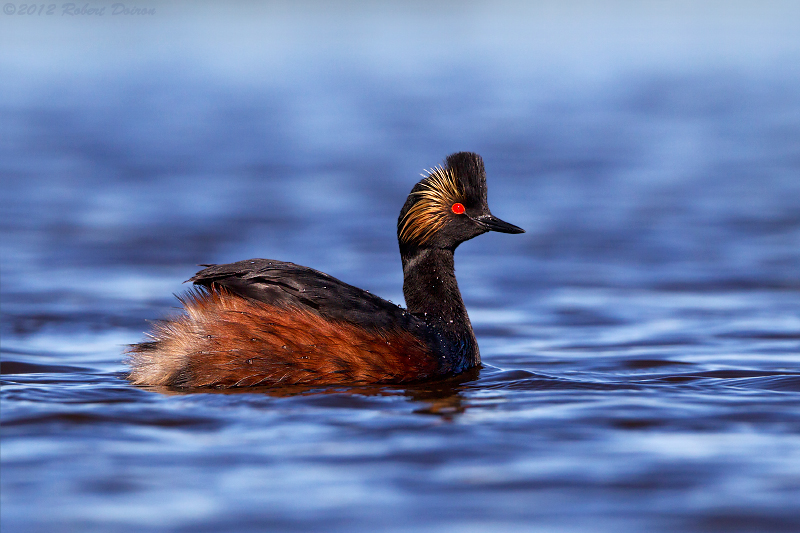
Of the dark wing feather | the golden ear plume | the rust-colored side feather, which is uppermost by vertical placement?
the golden ear plume

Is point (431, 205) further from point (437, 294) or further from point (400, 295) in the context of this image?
point (400, 295)

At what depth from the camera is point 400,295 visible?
1282cm

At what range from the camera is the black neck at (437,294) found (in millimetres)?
9438

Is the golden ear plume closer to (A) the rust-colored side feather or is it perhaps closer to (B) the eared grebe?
(B) the eared grebe

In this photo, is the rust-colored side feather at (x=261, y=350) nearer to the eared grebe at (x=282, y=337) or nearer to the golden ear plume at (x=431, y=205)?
the eared grebe at (x=282, y=337)

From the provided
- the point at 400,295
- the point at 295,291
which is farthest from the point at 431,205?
the point at 400,295

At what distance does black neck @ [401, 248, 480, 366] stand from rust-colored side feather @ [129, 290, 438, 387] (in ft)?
3.62

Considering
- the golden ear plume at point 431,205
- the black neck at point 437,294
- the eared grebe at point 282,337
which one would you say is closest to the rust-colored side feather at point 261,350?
the eared grebe at point 282,337

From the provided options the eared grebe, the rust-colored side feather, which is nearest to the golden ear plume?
the eared grebe

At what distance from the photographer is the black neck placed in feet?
31.0

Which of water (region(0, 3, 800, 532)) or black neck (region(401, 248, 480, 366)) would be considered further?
black neck (region(401, 248, 480, 366))

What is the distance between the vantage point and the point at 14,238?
52.5ft

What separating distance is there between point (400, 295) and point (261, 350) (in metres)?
4.76

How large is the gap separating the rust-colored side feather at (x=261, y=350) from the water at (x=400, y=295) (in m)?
0.18
